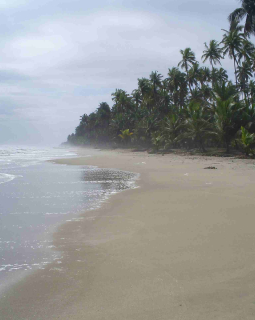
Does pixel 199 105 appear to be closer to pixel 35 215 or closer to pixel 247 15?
pixel 247 15

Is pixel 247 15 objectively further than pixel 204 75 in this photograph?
No

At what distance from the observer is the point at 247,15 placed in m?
30.6

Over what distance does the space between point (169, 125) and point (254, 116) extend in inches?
473

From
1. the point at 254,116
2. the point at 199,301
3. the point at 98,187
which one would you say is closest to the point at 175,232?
the point at 199,301

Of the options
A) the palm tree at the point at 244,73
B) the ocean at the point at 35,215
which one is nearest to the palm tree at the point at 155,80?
the palm tree at the point at 244,73

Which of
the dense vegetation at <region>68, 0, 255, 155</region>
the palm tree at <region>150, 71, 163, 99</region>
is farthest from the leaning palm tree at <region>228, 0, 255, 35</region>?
the palm tree at <region>150, 71, 163, 99</region>

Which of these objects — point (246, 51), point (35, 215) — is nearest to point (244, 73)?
point (246, 51)

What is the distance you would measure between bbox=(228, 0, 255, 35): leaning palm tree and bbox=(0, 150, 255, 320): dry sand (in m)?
31.7

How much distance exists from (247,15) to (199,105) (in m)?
11.9

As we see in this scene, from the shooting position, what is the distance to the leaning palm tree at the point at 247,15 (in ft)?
97.9

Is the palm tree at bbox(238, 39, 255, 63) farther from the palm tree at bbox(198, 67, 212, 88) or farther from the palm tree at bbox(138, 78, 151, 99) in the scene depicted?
the palm tree at bbox(138, 78, 151, 99)

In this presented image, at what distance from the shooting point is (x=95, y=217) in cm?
544

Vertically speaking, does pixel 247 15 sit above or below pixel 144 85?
above

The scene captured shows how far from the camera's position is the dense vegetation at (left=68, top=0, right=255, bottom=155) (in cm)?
2406
